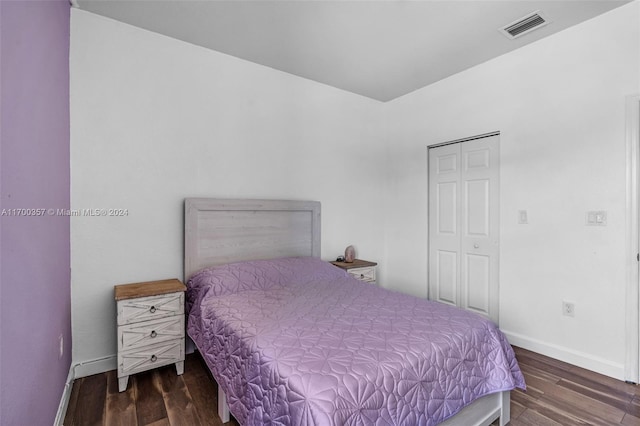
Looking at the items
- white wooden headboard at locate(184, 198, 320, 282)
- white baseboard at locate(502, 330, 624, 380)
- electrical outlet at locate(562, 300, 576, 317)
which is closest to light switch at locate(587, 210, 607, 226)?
electrical outlet at locate(562, 300, 576, 317)

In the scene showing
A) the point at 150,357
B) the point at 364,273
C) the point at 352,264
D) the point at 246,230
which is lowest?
the point at 150,357

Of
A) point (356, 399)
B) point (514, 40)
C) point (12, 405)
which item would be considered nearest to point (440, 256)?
point (514, 40)

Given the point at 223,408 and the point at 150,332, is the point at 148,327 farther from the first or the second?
the point at 223,408

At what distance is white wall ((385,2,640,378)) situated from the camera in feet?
7.20

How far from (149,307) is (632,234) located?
3.30 meters

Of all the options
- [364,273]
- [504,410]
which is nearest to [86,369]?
[364,273]

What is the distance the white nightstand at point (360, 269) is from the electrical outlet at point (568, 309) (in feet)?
5.37

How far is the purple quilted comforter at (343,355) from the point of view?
1.13 m

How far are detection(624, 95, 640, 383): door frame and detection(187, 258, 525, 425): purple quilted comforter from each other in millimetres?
1123

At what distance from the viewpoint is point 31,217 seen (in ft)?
4.15

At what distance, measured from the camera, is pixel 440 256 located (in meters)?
3.40

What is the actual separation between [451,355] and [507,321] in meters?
1.76

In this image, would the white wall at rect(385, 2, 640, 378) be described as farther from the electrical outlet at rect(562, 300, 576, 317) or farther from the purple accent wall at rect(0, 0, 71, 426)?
the purple accent wall at rect(0, 0, 71, 426)

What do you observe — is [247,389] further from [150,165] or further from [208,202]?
[150,165]
